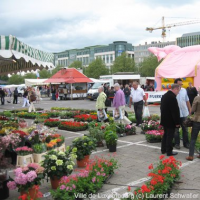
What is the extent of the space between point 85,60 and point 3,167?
144 m

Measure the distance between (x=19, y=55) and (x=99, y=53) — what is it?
13418 centimetres

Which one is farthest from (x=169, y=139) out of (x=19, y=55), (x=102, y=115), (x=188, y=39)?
(x=188, y=39)

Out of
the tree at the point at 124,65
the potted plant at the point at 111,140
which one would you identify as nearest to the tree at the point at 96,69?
the tree at the point at 124,65

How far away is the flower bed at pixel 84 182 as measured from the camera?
4.26 metres

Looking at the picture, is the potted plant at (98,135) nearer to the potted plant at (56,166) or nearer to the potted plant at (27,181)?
the potted plant at (56,166)

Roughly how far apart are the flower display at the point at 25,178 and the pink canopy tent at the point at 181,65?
16285 millimetres

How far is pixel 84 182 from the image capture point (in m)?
4.56

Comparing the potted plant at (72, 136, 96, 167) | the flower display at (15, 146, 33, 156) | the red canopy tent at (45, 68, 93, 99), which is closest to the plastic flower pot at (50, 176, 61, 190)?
the flower display at (15, 146, 33, 156)

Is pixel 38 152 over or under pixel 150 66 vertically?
under

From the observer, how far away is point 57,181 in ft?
16.3

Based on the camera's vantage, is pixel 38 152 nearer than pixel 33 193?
No

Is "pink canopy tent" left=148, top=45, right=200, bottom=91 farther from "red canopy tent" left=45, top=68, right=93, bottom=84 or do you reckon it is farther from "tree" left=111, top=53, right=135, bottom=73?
"tree" left=111, top=53, right=135, bottom=73

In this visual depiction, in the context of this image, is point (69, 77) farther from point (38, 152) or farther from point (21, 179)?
point (21, 179)

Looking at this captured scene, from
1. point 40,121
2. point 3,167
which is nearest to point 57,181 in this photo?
point 3,167
